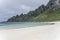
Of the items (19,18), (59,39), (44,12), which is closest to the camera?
(59,39)

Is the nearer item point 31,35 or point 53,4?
point 31,35

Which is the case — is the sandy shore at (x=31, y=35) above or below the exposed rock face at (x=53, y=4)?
below

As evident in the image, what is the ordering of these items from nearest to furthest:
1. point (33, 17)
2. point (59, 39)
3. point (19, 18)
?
point (59, 39), point (19, 18), point (33, 17)

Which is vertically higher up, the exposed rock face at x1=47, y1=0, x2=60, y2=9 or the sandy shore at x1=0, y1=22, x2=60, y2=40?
the exposed rock face at x1=47, y1=0, x2=60, y2=9

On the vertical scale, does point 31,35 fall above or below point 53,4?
below

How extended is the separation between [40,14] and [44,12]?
398cm

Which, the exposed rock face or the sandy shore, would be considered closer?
the sandy shore

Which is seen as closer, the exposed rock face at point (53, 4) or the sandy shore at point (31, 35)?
the sandy shore at point (31, 35)

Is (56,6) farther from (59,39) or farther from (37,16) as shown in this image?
(59,39)

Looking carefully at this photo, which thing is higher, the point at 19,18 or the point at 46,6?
the point at 46,6

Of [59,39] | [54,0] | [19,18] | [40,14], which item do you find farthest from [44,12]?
[59,39]

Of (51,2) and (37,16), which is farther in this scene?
(51,2)

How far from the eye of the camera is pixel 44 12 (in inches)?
4547

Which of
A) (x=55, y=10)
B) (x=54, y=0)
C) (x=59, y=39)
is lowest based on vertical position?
(x=59, y=39)
